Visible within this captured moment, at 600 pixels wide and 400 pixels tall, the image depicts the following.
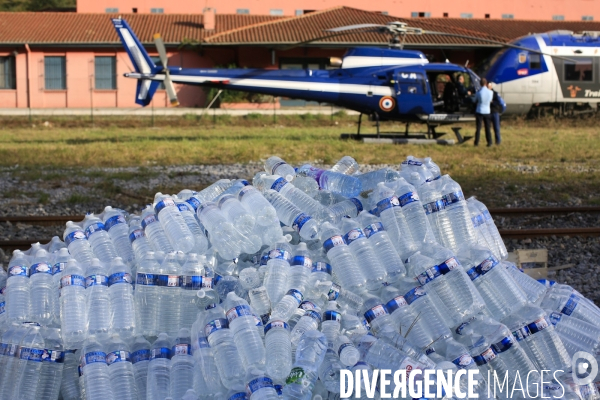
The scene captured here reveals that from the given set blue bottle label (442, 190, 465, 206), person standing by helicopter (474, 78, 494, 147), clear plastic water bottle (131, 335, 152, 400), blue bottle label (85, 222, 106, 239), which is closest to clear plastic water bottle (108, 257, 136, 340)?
clear plastic water bottle (131, 335, 152, 400)

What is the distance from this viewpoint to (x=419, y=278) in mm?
5117

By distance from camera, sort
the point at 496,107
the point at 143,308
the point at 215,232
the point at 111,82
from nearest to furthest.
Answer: the point at 143,308, the point at 215,232, the point at 496,107, the point at 111,82

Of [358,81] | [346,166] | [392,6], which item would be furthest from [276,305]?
[392,6]

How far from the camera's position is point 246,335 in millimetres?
4504

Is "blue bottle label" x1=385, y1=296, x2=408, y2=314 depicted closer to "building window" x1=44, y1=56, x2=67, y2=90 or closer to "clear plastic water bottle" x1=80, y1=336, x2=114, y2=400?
"clear plastic water bottle" x1=80, y1=336, x2=114, y2=400

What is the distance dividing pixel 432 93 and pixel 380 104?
1.60 metres

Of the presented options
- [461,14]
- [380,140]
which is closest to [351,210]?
[380,140]

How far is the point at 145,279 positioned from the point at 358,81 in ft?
49.2

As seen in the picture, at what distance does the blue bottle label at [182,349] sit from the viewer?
4574 mm

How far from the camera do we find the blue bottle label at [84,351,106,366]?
4434mm

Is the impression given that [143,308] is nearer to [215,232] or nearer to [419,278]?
[215,232]

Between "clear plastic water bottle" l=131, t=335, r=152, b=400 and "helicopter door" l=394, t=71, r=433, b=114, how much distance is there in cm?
1556

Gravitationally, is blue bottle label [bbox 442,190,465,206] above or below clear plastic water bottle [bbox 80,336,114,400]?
above

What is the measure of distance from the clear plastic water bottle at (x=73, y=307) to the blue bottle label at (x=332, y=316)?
5.18ft
